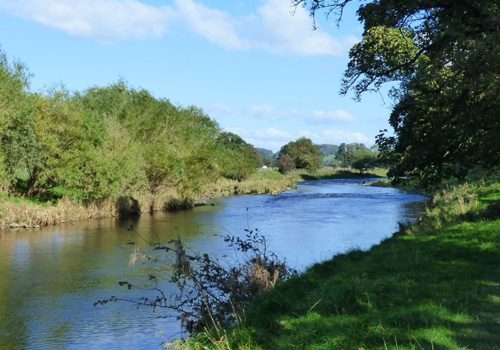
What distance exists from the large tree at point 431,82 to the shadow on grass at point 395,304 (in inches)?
130

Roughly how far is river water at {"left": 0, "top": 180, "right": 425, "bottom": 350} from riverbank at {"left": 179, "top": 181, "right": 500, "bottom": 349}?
3.65 meters

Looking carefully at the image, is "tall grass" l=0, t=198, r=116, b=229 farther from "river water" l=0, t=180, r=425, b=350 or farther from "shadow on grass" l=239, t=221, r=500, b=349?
"shadow on grass" l=239, t=221, r=500, b=349

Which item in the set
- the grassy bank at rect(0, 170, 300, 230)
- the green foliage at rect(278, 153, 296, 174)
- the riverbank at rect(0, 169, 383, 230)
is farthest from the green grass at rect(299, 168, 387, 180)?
the grassy bank at rect(0, 170, 300, 230)

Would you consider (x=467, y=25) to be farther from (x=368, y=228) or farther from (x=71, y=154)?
(x=71, y=154)

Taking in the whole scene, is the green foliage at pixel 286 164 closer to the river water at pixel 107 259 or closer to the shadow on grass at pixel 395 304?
the river water at pixel 107 259

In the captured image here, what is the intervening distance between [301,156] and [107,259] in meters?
135

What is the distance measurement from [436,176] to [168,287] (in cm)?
927

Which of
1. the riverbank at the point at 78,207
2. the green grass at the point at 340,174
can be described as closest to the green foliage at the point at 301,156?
the green grass at the point at 340,174

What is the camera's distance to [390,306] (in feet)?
26.2

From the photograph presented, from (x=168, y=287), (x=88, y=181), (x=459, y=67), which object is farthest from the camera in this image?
(x=88, y=181)

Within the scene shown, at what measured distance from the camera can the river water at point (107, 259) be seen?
13562 millimetres

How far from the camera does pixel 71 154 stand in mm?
39906

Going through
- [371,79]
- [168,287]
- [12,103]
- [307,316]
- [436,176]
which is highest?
[12,103]

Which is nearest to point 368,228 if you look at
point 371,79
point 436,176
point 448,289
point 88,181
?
point 436,176
